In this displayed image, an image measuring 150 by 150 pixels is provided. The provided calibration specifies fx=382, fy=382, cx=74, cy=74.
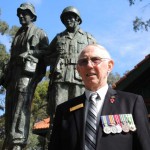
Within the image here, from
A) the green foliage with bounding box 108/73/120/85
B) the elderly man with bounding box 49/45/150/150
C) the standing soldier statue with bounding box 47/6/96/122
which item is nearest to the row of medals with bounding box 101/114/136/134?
the elderly man with bounding box 49/45/150/150

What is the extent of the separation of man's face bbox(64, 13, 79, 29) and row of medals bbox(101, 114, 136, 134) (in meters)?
3.98

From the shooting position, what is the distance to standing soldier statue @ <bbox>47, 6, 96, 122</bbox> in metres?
6.40

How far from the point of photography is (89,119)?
306 centimetres

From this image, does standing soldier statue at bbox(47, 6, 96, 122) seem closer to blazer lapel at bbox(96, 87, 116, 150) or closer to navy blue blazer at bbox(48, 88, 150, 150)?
navy blue blazer at bbox(48, 88, 150, 150)

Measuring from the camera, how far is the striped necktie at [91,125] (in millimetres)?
2949

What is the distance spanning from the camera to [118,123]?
300 centimetres

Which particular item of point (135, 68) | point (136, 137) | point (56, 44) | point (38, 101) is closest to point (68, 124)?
point (136, 137)

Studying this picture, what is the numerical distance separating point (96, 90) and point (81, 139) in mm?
427

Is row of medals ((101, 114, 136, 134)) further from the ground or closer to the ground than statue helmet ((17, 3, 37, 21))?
closer to the ground

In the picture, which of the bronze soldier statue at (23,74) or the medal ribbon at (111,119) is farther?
the bronze soldier statue at (23,74)

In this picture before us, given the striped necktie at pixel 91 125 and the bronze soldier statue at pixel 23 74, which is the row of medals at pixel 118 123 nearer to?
the striped necktie at pixel 91 125

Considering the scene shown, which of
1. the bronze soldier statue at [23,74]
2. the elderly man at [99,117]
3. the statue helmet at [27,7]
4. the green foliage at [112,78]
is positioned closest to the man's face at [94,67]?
the elderly man at [99,117]

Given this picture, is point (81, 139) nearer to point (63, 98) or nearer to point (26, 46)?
point (63, 98)

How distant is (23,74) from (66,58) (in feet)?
2.87
